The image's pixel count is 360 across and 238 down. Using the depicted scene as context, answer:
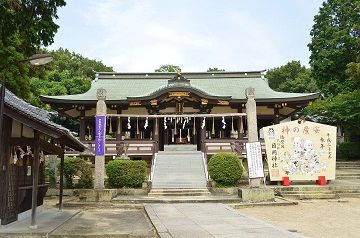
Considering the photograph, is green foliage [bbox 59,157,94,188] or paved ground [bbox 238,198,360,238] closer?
paved ground [bbox 238,198,360,238]

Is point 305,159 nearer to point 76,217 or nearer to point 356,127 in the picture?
point 76,217

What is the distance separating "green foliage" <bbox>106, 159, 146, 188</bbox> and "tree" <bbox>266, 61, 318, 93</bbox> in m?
34.5

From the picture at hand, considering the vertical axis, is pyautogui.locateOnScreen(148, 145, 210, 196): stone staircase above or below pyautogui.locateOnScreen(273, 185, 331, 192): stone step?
above

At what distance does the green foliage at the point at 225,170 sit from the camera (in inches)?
617

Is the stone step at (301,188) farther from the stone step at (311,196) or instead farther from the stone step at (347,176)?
the stone step at (347,176)

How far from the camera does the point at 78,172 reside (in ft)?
53.2

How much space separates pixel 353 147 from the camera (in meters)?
29.6

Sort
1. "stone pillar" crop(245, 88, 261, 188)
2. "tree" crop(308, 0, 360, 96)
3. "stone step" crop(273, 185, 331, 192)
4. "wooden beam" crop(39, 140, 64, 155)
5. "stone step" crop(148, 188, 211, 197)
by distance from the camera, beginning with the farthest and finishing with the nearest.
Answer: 1. "tree" crop(308, 0, 360, 96)
2. "stone step" crop(273, 185, 331, 192)
3. "stone step" crop(148, 188, 211, 197)
4. "stone pillar" crop(245, 88, 261, 188)
5. "wooden beam" crop(39, 140, 64, 155)

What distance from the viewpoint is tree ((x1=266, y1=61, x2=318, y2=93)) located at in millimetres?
46219

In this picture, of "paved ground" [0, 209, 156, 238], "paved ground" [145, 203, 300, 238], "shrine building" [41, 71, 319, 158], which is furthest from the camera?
"shrine building" [41, 71, 319, 158]

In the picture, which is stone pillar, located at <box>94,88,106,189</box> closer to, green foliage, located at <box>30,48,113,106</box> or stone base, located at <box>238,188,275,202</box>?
stone base, located at <box>238,188,275,202</box>

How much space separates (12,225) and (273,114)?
19161mm

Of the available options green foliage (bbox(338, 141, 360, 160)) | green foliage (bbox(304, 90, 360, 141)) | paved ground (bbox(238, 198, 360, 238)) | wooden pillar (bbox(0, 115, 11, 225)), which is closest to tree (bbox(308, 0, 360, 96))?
green foliage (bbox(304, 90, 360, 141))

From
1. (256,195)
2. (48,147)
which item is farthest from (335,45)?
(48,147)
